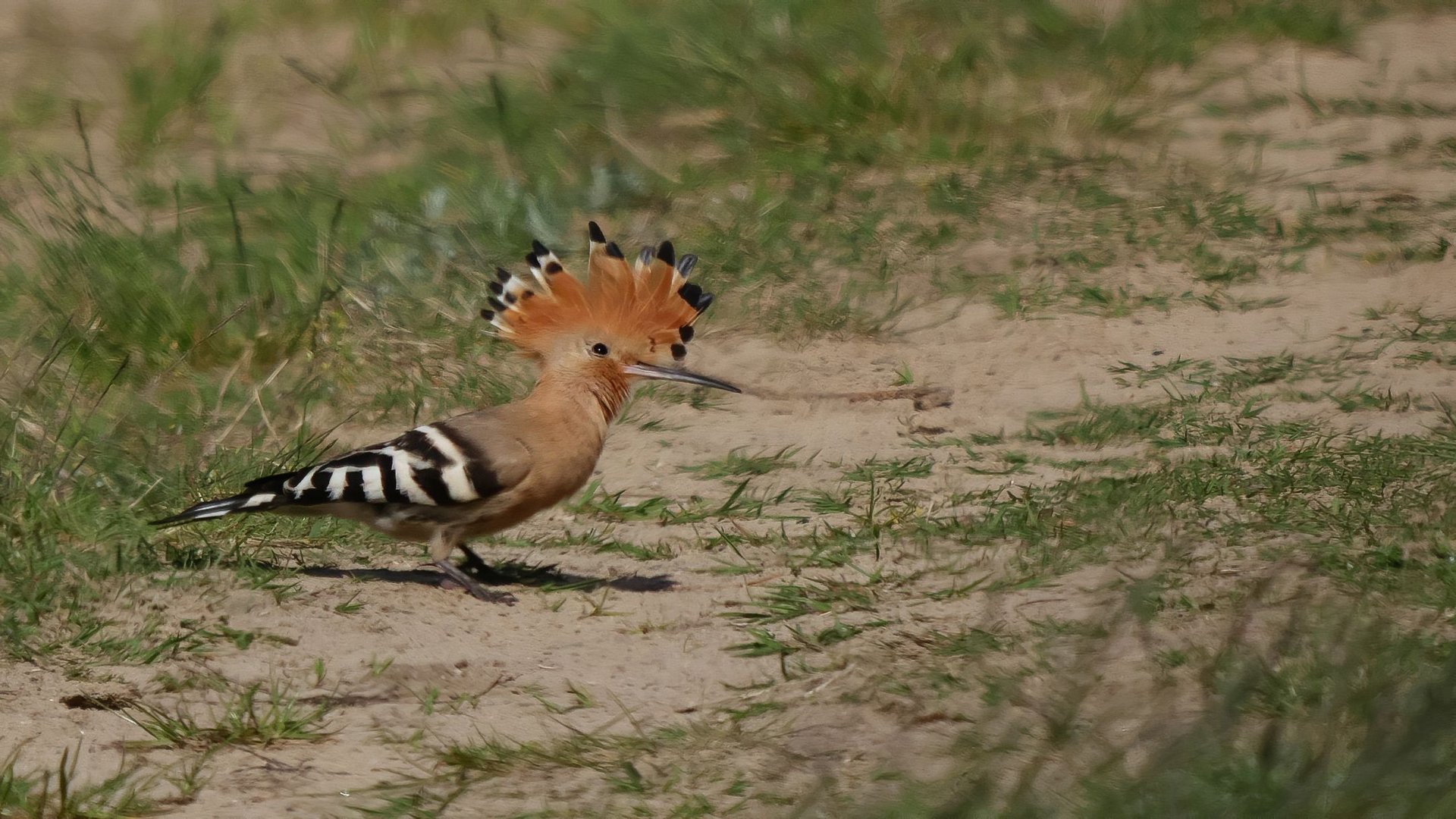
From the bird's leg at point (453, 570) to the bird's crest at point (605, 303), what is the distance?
58 cm

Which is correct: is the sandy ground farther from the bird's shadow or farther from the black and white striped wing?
the black and white striped wing

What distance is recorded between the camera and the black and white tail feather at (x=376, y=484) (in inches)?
149

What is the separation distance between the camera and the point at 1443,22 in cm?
705

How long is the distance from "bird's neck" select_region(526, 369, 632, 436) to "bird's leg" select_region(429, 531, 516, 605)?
1.27 feet

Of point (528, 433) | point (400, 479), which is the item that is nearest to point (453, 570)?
point (400, 479)

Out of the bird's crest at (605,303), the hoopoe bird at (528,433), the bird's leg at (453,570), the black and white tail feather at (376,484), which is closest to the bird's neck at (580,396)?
the hoopoe bird at (528,433)

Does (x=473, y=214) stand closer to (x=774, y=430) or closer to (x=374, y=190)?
(x=374, y=190)

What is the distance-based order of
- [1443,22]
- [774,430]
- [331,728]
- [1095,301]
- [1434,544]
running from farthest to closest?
[1443,22]
[1095,301]
[774,430]
[1434,544]
[331,728]

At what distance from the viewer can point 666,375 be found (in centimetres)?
430

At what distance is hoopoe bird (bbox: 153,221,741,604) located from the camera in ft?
12.5

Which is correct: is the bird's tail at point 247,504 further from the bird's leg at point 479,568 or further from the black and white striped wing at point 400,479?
the bird's leg at point 479,568

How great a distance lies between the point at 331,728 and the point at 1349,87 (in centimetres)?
499

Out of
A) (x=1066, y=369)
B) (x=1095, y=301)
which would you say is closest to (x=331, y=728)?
(x=1066, y=369)

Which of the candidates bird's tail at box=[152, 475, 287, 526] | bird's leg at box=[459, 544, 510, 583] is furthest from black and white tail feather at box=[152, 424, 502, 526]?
bird's leg at box=[459, 544, 510, 583]
